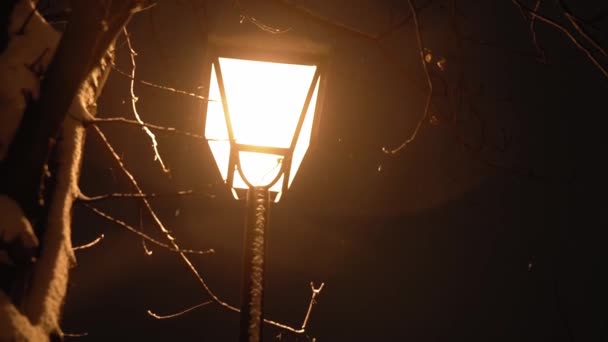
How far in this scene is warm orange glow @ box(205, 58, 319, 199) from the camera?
297cm

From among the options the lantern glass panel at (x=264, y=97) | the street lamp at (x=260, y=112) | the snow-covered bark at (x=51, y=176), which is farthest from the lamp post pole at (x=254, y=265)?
the snow-covered bark at (x=51, y=176)

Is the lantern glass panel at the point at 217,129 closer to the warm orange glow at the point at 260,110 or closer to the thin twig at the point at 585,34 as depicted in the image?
Answer: the warm orange glow at the point at 260,110

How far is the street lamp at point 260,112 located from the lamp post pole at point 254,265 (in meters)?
0.03

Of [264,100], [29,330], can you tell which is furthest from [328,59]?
[29,330]

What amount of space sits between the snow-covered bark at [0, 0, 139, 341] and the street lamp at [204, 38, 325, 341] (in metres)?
0.62

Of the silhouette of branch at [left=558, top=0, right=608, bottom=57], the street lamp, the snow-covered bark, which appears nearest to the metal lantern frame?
the street lamp

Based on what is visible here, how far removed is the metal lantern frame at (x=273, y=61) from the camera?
2.93 m

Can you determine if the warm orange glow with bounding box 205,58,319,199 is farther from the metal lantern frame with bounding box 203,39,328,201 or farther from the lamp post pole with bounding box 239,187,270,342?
the lamp post pole with bounding box 239,187,270,342

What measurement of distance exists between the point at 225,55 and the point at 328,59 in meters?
0.49

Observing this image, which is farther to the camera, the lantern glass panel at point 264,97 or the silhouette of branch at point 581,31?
the lantern glass panel at point 264,97

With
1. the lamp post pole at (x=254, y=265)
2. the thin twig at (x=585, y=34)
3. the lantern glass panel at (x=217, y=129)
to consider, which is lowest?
the lamp post pole at (x=254, y=265)

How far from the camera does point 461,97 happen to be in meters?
4.06

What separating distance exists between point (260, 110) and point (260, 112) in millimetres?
11

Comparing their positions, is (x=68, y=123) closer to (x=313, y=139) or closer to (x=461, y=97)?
(x=313, y=139)
